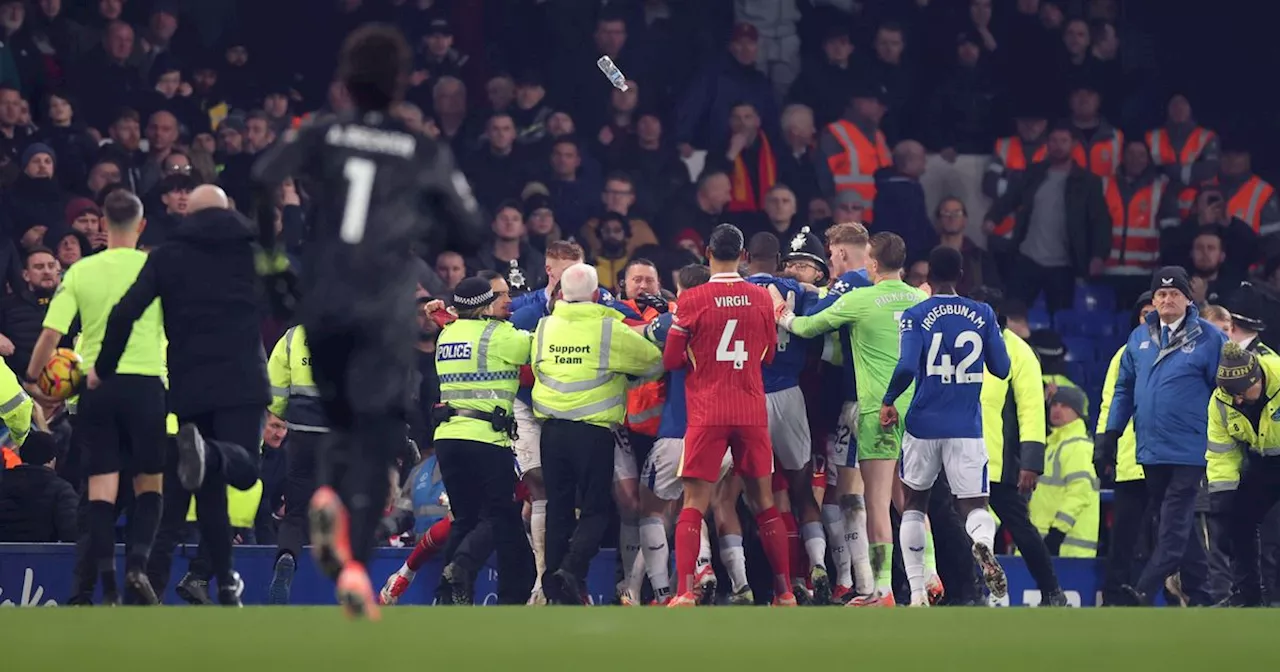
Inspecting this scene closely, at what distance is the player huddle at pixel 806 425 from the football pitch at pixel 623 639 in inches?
124

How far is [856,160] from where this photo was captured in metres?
21.4

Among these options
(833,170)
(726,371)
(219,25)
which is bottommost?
(726,371)

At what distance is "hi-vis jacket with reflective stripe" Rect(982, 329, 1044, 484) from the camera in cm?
1565

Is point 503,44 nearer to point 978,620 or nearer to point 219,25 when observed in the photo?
point 219,25

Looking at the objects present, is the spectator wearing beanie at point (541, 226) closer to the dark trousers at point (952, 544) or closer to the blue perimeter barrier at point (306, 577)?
the blue perimeter barrier at point (306, 577)

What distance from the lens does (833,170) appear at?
69.9 ft

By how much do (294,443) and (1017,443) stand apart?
532 centimetres

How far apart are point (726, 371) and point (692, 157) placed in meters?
7.84

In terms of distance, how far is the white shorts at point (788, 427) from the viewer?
48.2 ft

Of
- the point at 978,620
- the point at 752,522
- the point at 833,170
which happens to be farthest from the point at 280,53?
Result: the point at 978,620

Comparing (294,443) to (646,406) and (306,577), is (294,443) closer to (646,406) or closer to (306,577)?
(306,577)

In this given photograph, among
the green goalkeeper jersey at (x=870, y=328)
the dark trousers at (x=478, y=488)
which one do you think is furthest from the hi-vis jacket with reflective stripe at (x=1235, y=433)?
the dark trousers at (x=478, y=488)

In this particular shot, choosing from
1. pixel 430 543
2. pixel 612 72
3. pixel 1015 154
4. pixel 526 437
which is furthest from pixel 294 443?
pixel 1015 154

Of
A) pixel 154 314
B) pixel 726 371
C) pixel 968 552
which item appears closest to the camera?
pixel 154 314
